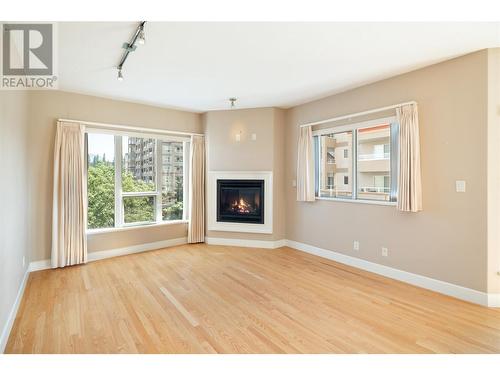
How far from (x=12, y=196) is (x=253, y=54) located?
2.87 metres

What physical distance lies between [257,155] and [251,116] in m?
0.77

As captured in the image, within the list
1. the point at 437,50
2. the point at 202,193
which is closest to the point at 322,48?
the point at 437,50

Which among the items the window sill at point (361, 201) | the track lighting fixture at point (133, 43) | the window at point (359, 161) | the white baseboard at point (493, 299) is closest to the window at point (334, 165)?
the window at point (359, 161)

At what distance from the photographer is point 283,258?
4418 millimetres

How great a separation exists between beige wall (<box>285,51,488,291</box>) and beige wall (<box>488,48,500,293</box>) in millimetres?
44

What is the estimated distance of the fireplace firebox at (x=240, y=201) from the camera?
203 inches

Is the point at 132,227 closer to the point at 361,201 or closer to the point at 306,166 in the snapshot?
the point at 306,166

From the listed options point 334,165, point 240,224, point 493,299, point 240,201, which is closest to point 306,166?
point 334,165

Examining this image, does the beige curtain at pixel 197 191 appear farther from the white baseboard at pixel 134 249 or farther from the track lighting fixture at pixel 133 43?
the track lighting fixture at pixel 133 43

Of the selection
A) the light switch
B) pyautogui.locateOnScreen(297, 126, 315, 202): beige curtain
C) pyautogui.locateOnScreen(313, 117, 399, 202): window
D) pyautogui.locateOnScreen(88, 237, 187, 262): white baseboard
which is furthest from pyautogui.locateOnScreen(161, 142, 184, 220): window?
the light switch

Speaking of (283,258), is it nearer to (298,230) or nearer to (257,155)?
(298,230)

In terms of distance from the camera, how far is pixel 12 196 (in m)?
2.67

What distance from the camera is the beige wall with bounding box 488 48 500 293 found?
271cm

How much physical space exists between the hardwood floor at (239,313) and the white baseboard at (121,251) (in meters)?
0.21
